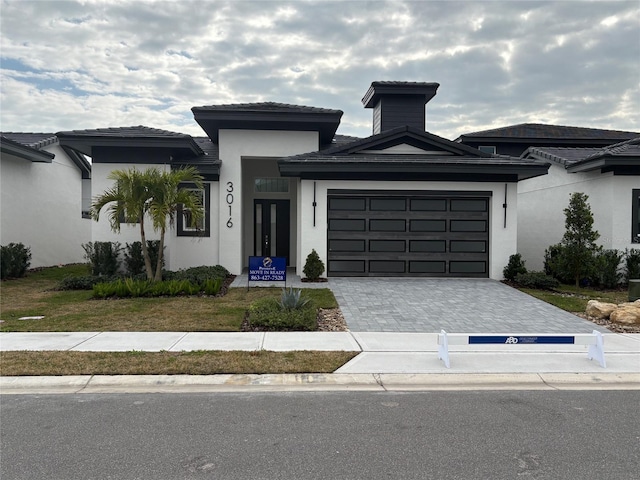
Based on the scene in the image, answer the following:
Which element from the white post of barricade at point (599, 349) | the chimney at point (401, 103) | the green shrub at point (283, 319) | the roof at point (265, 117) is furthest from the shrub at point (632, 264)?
the green shrub at point (283, 319)

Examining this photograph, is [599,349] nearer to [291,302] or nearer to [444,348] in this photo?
[444,348]

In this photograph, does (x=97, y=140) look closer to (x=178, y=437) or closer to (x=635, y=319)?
(x=178, y=437)

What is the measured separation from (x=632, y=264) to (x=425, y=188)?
6.82 m

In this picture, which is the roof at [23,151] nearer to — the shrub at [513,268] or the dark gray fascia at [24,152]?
the dark gray fascia at [24,152]

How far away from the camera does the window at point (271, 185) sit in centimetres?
1858

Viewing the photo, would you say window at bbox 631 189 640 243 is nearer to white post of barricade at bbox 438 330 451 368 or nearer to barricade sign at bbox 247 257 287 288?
barricade sign at bbox 247 257 287 288

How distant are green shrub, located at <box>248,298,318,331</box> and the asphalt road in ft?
10.3

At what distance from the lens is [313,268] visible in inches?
569

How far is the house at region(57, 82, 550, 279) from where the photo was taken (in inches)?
577

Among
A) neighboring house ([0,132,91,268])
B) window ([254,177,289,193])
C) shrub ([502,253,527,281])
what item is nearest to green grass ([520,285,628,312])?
shrub ([502,253,527,281])

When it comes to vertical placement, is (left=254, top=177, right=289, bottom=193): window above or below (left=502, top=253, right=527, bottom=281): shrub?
above

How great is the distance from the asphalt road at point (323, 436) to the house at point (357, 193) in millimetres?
9412

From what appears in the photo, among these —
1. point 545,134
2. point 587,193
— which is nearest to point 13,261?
point 587,193

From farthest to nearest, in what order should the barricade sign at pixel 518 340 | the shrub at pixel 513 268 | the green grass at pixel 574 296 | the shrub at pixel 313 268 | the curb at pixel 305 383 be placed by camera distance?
1. the shrub at pixel 513 268
2. the shrub at pixel 313 268
3. the green grass at pixel 574 296
4. the barricade sign at pixel 518 340
5. the curb at pixel 305 383
